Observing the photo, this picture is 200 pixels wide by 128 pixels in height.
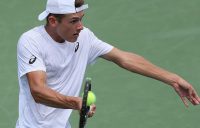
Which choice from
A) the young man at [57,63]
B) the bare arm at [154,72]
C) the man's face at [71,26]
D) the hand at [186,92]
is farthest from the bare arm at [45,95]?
the hand at [186,92]

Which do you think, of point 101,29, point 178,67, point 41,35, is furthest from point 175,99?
point 41,35

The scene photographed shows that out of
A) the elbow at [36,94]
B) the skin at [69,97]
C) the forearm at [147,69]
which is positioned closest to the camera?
the skin at [69,97]

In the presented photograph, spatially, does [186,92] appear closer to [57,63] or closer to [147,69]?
[147,69]

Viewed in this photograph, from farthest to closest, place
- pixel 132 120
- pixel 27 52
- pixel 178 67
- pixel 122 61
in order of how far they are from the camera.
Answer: pixel 178 67 → pixel 132 120 → pixel 122 61 → pixel 27 52

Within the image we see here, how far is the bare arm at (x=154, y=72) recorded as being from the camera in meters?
5.24

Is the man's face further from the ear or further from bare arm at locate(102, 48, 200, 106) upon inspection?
bare arm at locate(102, 48, 200, 106)

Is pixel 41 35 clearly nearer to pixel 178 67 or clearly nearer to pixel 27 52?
pixel 27 52

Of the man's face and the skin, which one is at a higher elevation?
the man's face

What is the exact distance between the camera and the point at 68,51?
527 centimetres

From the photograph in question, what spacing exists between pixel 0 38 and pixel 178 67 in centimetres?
182

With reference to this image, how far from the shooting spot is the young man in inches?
196

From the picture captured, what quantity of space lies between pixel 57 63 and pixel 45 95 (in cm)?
47

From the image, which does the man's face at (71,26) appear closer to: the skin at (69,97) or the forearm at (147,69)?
the skin at (69,97)

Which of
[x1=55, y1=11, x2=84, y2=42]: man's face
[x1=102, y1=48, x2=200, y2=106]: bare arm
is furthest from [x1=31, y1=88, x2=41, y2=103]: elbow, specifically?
[x1=102, y1=48, x2=200, y2=106]: bare arm
